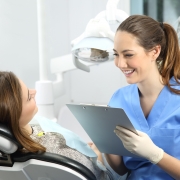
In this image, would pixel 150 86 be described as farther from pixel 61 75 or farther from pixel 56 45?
pixel 56 45

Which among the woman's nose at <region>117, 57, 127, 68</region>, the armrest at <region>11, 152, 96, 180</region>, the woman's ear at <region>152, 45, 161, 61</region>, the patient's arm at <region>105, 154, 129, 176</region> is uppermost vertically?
the woman's ear at <region>152, 45, 161, 61</region>

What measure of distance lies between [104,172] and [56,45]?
4.44 feet

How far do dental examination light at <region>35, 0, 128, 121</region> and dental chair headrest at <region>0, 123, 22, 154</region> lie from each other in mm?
615

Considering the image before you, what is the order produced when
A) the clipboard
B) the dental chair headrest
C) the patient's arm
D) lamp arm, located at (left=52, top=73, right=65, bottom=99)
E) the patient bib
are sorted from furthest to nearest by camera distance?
lamp arm, located at (left=52, top=73, right=65, bottom=99) < the patient's arm < the patient bib < the clipboard < the dental chair headrest

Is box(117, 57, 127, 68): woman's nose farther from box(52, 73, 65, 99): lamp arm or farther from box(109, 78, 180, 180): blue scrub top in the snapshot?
box(52, 73, 65, 99): lamp arm

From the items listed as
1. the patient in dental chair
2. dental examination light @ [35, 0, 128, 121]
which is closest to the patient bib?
the patient in dental chair

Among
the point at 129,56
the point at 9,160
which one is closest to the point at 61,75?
the point at 129,56

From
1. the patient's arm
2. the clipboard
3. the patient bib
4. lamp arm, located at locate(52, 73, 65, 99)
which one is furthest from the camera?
lamp arm, located at locate(52, 73, 65, 99)

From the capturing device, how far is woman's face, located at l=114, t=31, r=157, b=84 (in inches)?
48.9

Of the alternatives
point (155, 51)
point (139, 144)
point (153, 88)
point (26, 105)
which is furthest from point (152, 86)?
point (26, 105)

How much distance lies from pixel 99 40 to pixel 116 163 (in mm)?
548

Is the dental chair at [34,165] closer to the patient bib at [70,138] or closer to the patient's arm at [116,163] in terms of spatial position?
the patient bib at [70,138]

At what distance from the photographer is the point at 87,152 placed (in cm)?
125

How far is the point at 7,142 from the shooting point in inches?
36.2
